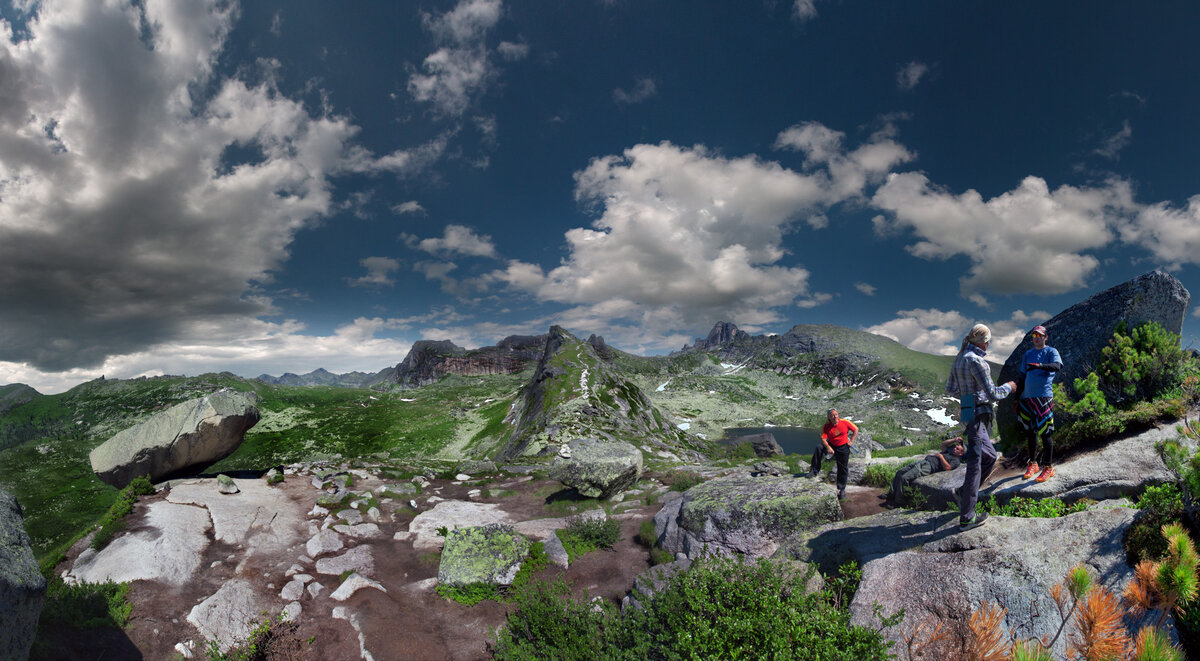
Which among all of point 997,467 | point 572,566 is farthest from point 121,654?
point 997,467

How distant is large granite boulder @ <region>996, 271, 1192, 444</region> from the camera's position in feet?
35.9

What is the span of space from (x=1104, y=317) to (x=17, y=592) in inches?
952

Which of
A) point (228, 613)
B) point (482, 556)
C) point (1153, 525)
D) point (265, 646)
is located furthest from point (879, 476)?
point (228, 613)

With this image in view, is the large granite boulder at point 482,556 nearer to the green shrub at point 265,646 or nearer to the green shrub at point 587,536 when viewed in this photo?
the green shrub at point 587,536

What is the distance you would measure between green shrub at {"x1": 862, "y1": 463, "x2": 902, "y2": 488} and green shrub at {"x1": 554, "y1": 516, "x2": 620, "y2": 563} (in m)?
10.5

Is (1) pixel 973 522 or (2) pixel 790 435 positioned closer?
(1) pixel 973 522

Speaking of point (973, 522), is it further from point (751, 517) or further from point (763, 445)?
point (763, 445)

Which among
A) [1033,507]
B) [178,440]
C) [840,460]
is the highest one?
[178,440]

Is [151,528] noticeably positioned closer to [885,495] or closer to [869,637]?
[869,637]

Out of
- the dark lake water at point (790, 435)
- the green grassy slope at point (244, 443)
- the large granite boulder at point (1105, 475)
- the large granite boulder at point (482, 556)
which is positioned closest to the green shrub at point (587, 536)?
the large granite boulder at point (482, 556)

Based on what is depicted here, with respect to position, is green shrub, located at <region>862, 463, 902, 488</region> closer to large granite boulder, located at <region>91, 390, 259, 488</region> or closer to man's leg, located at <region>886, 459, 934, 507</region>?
man's leg, located at <region>886, 459, 934, 507</region>

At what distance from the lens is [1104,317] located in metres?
11.7

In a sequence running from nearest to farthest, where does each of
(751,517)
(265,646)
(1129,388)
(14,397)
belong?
(265,646), (1129,388), (751,517), (14,397)

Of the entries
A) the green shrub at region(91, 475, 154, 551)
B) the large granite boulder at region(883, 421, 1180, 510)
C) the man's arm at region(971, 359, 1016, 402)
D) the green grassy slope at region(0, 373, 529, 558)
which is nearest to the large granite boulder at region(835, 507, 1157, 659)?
the man's arm at region(971, 359, 1016, 402)
